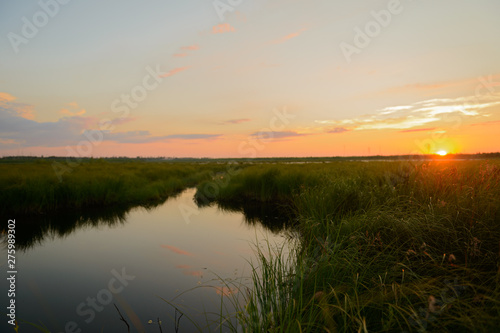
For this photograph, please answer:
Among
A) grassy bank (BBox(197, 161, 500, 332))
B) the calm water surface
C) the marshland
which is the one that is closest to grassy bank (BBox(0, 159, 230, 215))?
the marshland

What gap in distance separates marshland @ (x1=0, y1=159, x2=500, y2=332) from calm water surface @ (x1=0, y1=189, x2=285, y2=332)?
0.21 ft

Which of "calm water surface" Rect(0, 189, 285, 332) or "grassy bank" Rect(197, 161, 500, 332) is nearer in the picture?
"grassy bank" Rect(197, 161, 500, 332)

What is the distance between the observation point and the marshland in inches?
113

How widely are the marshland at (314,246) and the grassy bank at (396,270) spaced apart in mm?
26

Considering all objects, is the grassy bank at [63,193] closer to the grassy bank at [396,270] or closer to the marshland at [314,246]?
the marshland at [314,246]

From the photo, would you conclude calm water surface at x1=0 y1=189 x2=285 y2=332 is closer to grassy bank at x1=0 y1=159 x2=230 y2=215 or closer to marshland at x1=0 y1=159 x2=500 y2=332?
marshland at x1=0 y1=159 x2=500 y2=332

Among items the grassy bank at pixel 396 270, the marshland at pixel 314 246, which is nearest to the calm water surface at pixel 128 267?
the marshland at pixel 314 246

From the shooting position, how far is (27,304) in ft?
17.6

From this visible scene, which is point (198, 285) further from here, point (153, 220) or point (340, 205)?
point (153, 220)

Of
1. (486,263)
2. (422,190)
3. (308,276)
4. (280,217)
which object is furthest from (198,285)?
(280,217)

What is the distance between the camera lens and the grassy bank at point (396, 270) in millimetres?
2598

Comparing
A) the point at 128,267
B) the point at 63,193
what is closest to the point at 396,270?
the point at 128,267

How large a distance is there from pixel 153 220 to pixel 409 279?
38.9 ft

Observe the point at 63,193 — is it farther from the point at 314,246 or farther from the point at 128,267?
the point at 314,246
